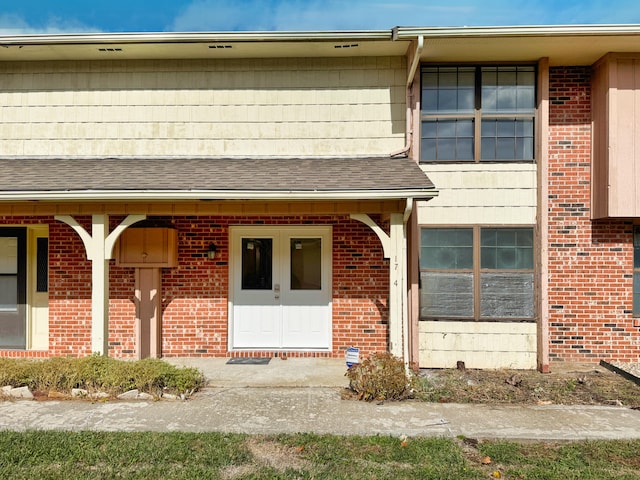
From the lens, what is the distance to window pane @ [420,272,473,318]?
280 inches

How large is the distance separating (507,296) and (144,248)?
18.9 ft

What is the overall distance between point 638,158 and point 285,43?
561cm

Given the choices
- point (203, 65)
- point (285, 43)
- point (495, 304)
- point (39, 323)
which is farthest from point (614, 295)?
point (39, 323)

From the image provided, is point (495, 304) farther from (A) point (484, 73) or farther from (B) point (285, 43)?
(B) point (285, 43)

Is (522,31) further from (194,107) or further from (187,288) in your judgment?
(187,288)

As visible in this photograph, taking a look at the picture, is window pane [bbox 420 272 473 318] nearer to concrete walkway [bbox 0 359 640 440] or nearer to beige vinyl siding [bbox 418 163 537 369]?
beige vinyl siding [bbox 418 163 537 369]

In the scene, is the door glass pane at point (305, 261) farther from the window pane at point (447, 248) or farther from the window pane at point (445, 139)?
the window pane at point (445, 139)

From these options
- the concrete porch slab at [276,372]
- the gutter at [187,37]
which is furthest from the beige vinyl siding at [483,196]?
the concrete porch slab at [276,372]

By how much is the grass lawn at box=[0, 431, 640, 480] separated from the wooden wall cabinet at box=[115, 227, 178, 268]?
10.4ft

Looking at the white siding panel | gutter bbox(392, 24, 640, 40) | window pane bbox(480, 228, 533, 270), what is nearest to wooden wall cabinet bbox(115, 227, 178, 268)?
the white siding panel

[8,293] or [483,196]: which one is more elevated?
[483,196]

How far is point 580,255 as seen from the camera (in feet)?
23.5

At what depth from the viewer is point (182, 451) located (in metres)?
4.06

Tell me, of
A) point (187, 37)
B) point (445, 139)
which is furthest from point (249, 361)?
point (187, 37)
